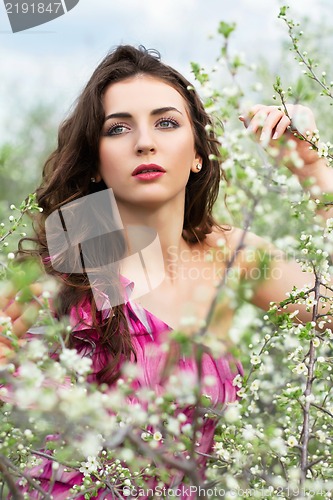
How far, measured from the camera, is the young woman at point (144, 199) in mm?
3068

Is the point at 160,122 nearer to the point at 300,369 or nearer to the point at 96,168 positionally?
the point at 96,168

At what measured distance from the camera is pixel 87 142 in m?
3.43

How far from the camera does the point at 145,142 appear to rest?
3.02 m

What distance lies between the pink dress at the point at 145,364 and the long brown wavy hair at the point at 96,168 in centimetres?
6

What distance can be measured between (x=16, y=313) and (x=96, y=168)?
1165 mm

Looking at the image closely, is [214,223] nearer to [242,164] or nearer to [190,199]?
[190,199]

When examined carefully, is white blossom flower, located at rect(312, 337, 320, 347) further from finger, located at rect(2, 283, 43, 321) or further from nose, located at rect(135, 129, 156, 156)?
nose, located at rect(135, 129, 156, 156)

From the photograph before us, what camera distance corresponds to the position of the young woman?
10.1 ft

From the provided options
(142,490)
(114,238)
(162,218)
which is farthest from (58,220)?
(142,490)

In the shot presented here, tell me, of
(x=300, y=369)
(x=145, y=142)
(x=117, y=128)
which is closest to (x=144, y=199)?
(x=145, y=142)

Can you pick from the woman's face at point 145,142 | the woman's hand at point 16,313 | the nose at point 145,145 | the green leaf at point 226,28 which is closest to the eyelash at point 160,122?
the woman's face at point 145,142

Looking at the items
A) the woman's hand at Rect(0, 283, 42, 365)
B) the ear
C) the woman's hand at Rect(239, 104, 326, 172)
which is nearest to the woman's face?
the ear

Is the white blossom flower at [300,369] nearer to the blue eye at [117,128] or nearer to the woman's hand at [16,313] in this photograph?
the woman's hand at [16,313]

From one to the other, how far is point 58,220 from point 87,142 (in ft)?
1.36
